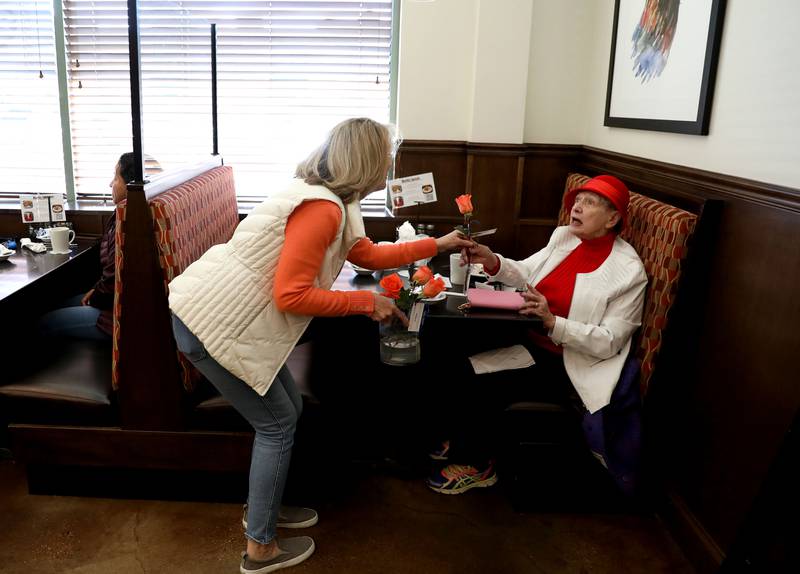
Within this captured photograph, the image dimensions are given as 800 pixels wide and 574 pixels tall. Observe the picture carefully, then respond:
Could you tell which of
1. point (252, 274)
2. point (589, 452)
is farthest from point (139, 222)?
point (589, 452)

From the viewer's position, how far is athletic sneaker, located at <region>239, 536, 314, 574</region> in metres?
2.14

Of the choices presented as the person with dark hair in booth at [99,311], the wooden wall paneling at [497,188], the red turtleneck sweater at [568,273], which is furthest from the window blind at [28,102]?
the red turtleneck sweater at [568,273]

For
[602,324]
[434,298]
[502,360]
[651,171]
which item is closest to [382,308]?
[434,298]

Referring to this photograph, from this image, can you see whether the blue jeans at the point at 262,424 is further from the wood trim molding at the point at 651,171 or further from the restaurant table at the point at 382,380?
the wood trim molding at the point at 651,171

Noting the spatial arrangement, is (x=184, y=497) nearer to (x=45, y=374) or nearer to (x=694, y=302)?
(x=45, y=374)

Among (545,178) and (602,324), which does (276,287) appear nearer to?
(602,324)

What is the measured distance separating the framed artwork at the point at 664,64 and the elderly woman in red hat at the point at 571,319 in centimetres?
39

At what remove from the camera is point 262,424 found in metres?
2.07

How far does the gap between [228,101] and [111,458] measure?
2.27 metres

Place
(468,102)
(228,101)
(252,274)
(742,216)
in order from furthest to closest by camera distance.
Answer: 1. (228,101)
2. (468,102)
3. (742,216)
4. (252,274)

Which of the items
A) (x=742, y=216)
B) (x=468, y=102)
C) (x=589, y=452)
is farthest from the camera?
(x=468, y=102)

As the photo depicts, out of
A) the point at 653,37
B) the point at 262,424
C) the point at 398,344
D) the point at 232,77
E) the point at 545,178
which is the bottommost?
the point at 262,424

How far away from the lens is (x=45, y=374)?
246 cm

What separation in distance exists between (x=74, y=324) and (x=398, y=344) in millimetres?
1466
